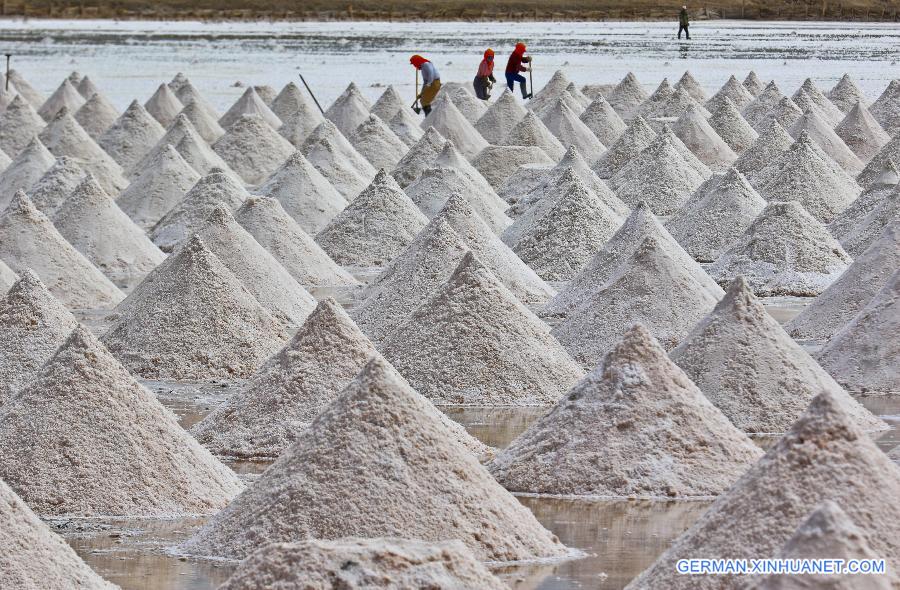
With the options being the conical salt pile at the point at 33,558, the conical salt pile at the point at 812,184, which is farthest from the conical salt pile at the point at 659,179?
the conical salt pile at the point at 33,558

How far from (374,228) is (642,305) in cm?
609

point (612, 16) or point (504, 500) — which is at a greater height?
point (612, 16)

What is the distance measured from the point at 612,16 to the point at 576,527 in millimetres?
62961

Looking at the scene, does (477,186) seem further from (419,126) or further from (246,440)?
(246,440)

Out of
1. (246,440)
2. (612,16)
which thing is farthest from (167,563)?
(612,16)

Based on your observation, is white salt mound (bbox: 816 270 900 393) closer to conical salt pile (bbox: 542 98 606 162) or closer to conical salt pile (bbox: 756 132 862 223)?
conical salt pile (bbox: 756 132 862 223)

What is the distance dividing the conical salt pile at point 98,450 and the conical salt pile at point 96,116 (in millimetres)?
21476

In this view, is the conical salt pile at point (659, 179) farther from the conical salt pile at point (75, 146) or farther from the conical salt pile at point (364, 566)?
the conical salt pile at point (364, 566)

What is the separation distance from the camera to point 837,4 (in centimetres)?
7369

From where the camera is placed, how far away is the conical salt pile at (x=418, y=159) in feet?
82.1

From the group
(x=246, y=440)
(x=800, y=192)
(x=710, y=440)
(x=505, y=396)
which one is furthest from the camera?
(x=800, y=192)

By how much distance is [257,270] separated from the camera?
16609mm

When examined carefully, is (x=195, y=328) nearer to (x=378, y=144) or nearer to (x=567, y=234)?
(x=567, y=234)

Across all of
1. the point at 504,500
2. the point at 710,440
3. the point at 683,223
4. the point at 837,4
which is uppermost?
the point at 837,4
